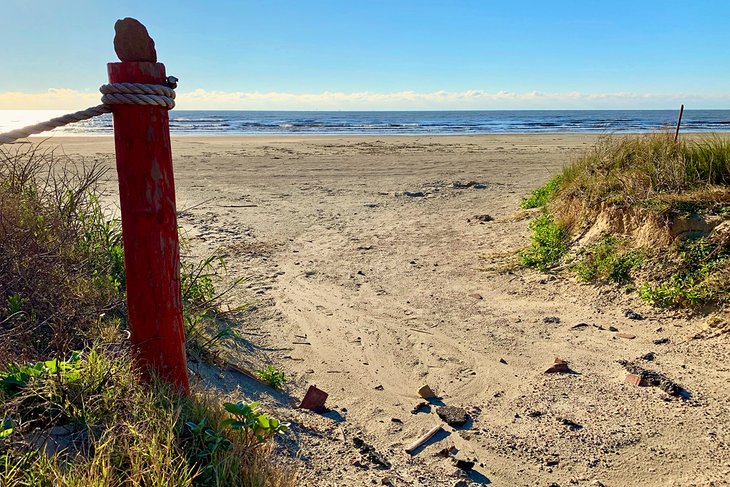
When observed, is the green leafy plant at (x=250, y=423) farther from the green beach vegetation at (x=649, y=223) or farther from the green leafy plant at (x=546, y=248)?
the green leafy plant at (x=546, y=248)

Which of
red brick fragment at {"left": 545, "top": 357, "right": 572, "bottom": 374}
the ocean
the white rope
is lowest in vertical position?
red brick fragment at {"left": 545, "top": 357, "right": 572, "bottom": 374}

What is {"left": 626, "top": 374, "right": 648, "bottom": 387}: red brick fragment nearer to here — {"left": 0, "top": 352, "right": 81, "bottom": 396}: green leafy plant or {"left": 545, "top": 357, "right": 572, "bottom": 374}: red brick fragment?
{"left": 545, "top": 357, "right": 572, "bottom": 374}: red brick fragment

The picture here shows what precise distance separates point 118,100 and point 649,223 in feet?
16.3

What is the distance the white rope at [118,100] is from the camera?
2047 millimetres

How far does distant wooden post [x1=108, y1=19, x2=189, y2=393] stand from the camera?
2.10 meters

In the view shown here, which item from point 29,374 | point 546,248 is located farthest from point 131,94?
point 546,248

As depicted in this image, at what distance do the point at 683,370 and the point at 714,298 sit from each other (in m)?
0.91

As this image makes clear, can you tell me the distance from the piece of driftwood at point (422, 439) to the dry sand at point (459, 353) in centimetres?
5

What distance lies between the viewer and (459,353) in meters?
4.52

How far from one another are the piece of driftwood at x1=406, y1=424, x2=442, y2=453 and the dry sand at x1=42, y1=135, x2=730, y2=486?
1.8 inches

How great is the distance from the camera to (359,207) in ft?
33.5

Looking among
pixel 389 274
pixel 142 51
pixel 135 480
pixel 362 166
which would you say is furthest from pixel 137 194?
pixel 362 166

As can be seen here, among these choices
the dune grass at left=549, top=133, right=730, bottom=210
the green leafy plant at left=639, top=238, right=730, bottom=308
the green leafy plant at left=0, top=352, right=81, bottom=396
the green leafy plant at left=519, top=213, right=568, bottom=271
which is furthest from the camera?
the green leafy plant at left=519, top=213, right=568, bottom=271

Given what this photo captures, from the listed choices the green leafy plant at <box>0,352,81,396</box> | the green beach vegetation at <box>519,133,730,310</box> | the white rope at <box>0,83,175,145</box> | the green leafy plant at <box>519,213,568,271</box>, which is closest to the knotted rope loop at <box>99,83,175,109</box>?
the white rope at <box>0,83,175,145</box>
